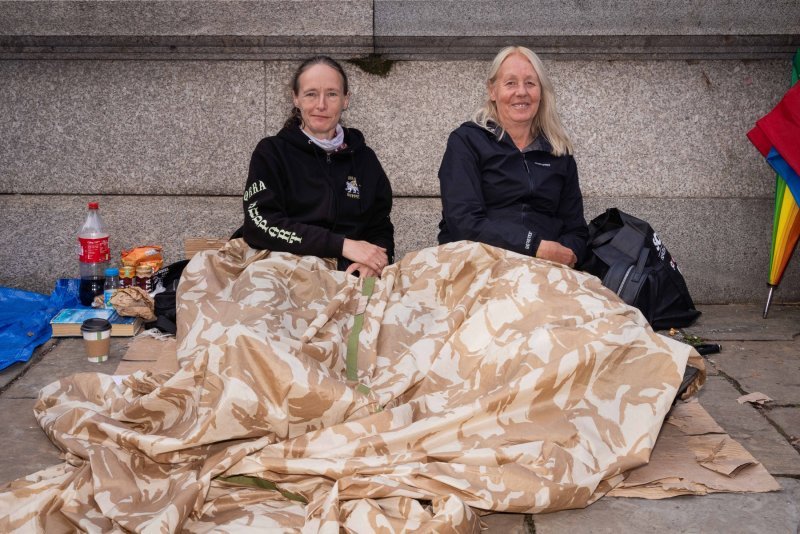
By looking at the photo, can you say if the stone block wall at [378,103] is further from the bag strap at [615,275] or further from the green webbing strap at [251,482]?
the green webbing strap at [251,482]

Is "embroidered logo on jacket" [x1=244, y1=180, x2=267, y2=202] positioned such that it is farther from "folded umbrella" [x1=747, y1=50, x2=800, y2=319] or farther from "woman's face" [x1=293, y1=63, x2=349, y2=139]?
"folded umbrella" [x1=747, y1=50, x2=800, y2=319]

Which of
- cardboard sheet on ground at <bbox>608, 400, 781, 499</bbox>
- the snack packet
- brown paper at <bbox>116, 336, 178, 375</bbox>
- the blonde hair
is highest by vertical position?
the blonde hair

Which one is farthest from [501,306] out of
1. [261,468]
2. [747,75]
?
[747,75]

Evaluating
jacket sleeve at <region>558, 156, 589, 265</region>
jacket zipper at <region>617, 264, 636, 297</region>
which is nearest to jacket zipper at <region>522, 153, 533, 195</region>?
jacket sleeve at <region>558, 156, 589, 265</region>

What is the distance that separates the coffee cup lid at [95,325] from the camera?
415cm

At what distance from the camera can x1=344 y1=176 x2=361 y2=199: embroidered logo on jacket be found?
4.34 m

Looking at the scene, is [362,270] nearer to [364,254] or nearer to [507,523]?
[364,254]

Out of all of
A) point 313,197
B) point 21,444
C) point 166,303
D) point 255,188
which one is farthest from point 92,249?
point 21,444

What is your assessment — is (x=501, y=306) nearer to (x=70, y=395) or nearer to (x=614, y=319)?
(x=614, y=319)

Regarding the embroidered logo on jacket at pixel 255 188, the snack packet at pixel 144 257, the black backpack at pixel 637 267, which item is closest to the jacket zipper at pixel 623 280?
the black backpack at pixel 637 267

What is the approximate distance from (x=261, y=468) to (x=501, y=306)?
47.6 inches

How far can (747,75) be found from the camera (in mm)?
5230

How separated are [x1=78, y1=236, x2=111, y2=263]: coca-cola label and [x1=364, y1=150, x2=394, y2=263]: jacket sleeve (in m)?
1.66

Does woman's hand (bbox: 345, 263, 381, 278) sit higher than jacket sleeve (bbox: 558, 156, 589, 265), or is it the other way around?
jacket sleeve (bbox: 558, 156, 589, 265)
